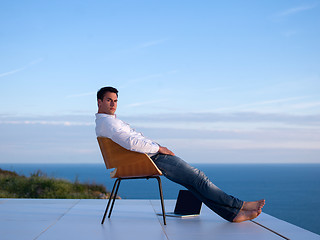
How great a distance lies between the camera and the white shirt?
3393 mm

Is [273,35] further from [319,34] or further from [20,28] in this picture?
[20,28]

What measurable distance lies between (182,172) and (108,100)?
2.69 feet

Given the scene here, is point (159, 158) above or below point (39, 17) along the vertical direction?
below

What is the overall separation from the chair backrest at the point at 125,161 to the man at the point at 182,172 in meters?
0.08

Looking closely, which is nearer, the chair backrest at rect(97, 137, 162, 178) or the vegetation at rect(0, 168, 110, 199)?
the chair backrest at rect(97, 137, 162, 178)

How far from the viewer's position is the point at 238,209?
Answer: 362 cm

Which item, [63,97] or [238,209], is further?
[63,97]

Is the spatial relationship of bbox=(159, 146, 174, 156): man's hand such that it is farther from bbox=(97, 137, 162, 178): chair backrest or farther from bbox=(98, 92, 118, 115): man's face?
bbox=(98, 92, 118, 115): man's face

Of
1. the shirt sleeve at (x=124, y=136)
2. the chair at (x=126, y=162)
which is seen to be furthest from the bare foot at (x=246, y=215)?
the shirt sleeve at (x=124, y=136)

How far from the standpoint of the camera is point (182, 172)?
3590 mm

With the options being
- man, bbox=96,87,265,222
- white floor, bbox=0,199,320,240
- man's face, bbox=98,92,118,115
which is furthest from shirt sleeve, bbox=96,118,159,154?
white floor, bbox=0,199,320,240

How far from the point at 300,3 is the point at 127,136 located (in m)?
11.0

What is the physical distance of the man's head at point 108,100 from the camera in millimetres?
3672

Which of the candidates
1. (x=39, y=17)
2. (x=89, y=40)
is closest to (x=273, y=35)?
(x=89, y=40)
